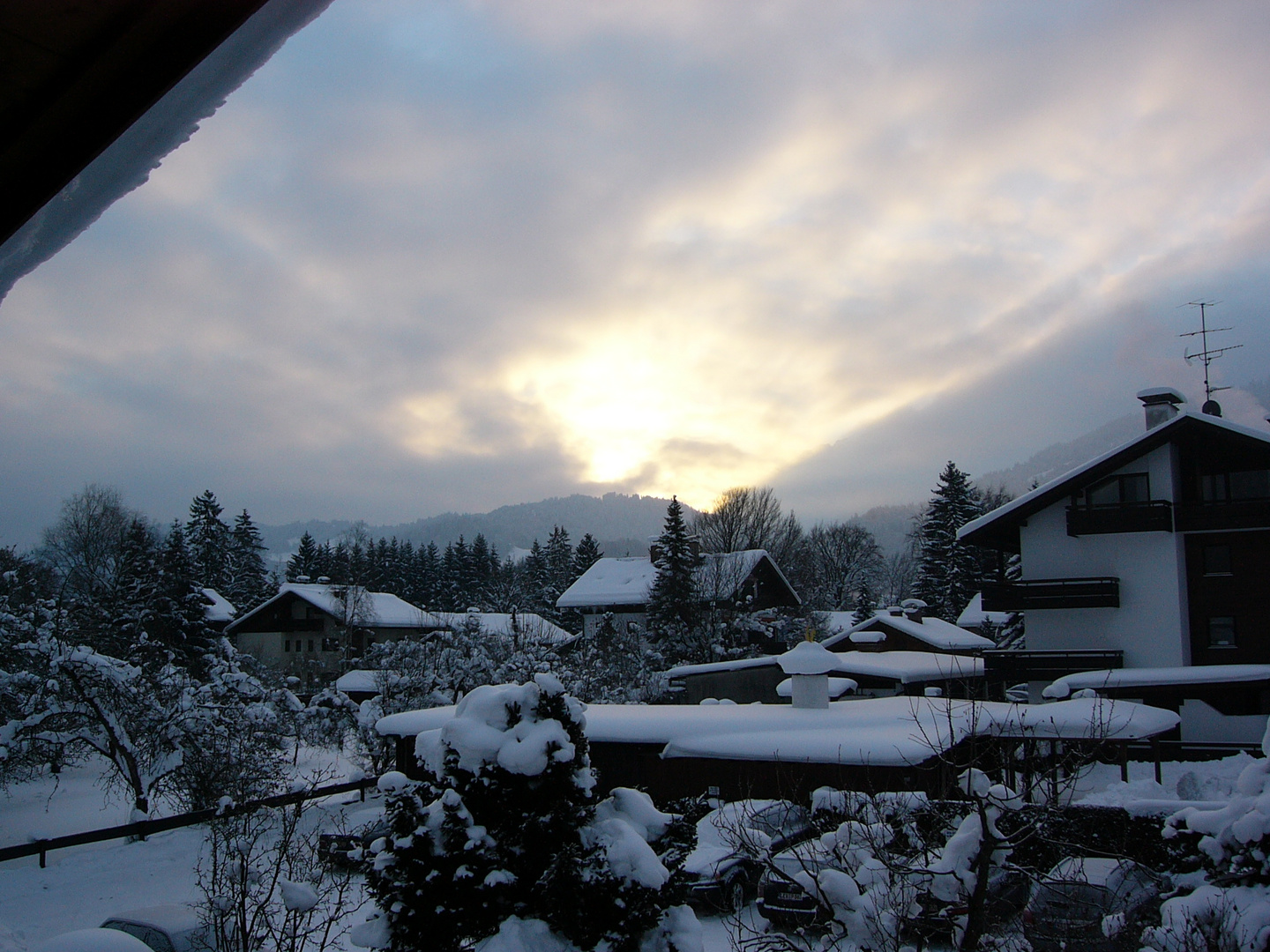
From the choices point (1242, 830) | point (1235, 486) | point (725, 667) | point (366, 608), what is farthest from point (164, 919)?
point (366, 608)

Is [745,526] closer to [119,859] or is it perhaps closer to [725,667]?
[725,667]

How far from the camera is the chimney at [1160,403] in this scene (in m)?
28.6

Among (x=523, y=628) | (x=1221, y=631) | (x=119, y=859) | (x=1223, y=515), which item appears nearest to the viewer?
(x=119, y=859)

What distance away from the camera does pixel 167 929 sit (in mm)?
9633

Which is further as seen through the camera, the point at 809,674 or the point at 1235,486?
the point at 1235,486

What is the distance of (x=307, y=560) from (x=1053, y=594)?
6201 cm

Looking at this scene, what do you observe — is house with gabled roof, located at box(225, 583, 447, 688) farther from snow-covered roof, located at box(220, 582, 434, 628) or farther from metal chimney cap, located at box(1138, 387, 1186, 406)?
metal chimney cap, located at box(1138, 387, 1186, 406)

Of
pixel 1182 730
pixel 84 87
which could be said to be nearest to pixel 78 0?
pixel 84 87

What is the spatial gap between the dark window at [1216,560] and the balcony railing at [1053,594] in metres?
2.52

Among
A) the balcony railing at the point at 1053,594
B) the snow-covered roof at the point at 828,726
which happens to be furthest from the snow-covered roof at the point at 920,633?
the snow-covered roof at the point at 828,726

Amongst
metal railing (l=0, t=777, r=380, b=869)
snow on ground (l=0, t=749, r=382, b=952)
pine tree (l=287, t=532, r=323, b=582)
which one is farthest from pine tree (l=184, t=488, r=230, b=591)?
metal railing (l=0, t=777, r=380, b=869)

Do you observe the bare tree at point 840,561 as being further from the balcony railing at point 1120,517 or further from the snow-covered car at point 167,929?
the snow-covered car at point 167,929

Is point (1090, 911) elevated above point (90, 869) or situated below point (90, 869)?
above

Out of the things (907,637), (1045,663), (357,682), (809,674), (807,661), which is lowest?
(357,682)
